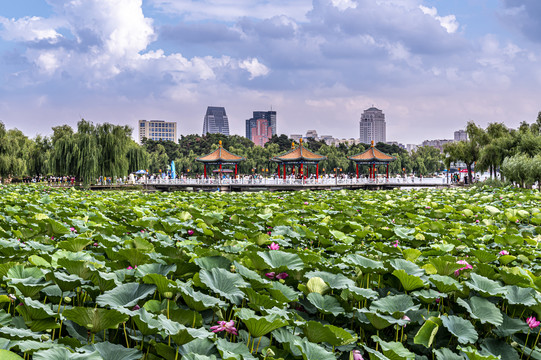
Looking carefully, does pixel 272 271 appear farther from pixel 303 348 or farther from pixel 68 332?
pixel 68 332

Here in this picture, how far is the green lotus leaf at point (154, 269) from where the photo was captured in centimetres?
213

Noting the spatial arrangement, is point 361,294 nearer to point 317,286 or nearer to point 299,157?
point 317,286

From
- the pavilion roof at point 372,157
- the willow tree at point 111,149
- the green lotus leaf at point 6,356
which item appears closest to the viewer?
the green lotus leaf at point 6,356

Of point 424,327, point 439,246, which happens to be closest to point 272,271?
point 424,327

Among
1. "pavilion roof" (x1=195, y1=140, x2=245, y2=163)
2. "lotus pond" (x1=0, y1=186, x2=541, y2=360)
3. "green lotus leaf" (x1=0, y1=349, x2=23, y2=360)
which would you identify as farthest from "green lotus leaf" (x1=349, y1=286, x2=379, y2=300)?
"pavilion roof" (x1=195, y1=140, x2=245, y2=163)

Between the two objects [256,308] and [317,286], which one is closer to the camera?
[256,308]

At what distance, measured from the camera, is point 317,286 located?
7.30ft

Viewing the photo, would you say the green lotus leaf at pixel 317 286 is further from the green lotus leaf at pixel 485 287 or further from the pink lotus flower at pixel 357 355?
the green lotus leaf at pixel 485 287

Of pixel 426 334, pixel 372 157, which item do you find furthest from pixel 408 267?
pixel 372 157

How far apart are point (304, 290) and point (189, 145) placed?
222 feet

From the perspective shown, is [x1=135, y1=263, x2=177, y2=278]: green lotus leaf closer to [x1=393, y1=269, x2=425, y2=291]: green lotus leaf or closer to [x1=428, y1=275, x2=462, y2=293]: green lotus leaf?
[x1=393, y1=269, x2=425, y2=291]: green lotus leaf

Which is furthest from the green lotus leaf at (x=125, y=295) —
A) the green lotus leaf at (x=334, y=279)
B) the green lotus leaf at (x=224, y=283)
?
the green lotus leaf at (x=334, y=279)

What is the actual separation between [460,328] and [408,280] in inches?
14.0

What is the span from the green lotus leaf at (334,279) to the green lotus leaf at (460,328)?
485mm
